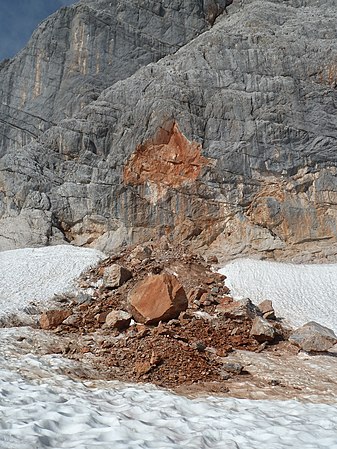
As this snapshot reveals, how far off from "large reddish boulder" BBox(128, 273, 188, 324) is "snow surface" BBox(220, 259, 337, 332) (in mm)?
5012

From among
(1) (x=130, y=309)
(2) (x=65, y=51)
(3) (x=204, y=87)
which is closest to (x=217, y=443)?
(1) (x=130, y=309)

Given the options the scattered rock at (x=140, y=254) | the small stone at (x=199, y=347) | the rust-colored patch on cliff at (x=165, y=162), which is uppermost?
the rust-colored patch on cliff at (x=165, y=162)

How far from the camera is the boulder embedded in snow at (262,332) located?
465 inches

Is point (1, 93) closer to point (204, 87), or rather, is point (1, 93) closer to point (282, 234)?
point (204, 87)

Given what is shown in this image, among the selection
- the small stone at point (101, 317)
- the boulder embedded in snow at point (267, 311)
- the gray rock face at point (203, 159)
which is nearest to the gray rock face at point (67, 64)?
the gray rock face at point (203, 159)

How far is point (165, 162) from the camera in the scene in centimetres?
3155

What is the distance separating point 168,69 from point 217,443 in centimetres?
3626

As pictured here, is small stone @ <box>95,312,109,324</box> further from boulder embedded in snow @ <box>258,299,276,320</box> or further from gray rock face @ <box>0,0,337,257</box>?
gray rock face @ <box>0,0,337,257</box>

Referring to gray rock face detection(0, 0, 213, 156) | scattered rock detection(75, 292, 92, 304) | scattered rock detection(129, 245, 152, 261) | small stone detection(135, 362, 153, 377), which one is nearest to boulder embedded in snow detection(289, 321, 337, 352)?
small stone detection(135, 362, 153, 377)

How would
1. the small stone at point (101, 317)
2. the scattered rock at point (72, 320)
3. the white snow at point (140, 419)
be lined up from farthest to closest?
the small stone at point (101, 317) → the scattered rock at point (72, 320) → the white snow at point (140, 419)

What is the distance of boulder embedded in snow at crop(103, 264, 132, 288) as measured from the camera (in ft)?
55.0

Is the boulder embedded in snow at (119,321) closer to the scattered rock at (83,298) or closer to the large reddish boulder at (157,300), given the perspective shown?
the large reddish boulder at (157,300)

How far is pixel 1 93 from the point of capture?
43438 millimetres

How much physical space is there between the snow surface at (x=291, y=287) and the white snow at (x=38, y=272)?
8114 mm
